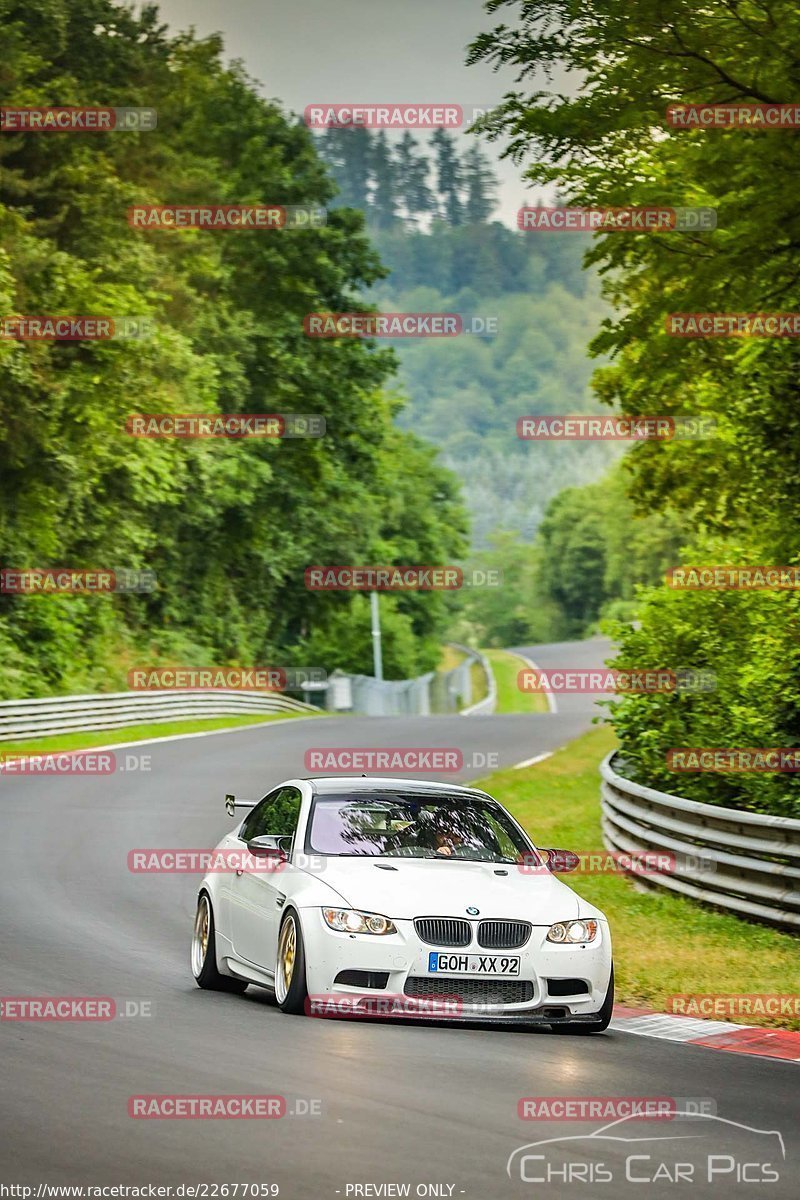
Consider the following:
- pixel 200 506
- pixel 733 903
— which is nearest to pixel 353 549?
pixel 200 506

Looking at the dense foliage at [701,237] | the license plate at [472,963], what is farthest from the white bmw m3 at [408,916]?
the dense foliage at [701,237]

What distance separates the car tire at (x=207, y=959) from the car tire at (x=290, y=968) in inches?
42.6

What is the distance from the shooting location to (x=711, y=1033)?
Result: 10477 millimetres

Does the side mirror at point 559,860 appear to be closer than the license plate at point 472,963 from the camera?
No

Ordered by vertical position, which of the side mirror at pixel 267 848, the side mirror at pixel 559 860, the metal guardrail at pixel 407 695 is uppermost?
the side mirror at pixel 267 848

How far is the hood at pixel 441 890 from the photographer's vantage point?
9.91m

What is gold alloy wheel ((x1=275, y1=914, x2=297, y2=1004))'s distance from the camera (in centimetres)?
1008

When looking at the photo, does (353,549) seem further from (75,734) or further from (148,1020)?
(148,1020)

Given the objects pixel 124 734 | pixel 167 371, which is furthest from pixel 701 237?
pixel 167 371

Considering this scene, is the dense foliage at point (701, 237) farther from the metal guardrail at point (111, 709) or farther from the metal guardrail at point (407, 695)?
the metal guardrail at point (407, 695)

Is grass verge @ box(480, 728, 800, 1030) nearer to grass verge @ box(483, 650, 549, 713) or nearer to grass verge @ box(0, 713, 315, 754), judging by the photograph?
grass verge @ box(0, 713, 315, 754)

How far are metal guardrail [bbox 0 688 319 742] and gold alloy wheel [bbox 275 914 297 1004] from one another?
25723 millimetres

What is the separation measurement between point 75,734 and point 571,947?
2964 cm

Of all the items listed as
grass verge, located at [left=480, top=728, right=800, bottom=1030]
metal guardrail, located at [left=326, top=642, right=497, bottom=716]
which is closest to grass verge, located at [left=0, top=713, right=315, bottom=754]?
metal guardrail, located at [left=326, top=642, right=497, bottom=716]
